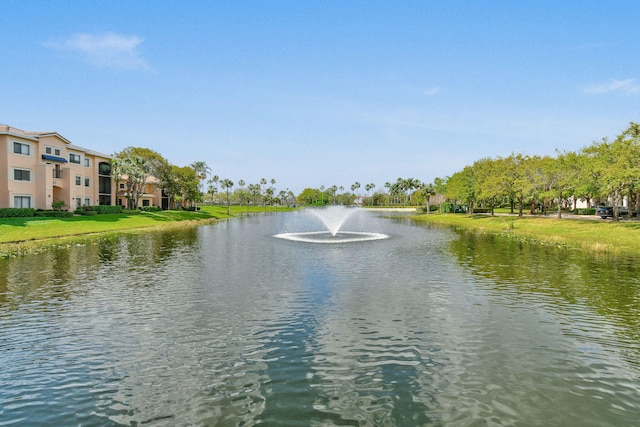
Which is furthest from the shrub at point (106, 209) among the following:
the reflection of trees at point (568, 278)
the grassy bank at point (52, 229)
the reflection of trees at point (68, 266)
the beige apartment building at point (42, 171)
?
the reflection of trees at point (568, 278)

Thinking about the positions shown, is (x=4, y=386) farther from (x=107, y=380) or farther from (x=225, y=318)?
(x=225, y=318)

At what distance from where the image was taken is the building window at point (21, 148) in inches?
2596

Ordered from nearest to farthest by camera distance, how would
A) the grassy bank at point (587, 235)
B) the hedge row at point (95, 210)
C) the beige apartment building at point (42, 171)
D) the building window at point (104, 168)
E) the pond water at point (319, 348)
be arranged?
1. the pond water at point (319, 348)
2. the grassy bank at point (587, 235)
3. the beige apartment building at point (42, 171)
4. the hedge row at point (95, 210)
5. the building window at point (104, 168)

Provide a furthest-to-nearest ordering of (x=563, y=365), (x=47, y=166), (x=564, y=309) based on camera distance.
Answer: (x=47, y=166), (x=564, y=309), (x=563, y=365)

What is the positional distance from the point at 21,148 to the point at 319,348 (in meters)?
77.6

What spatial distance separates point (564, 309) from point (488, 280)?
21.7ft

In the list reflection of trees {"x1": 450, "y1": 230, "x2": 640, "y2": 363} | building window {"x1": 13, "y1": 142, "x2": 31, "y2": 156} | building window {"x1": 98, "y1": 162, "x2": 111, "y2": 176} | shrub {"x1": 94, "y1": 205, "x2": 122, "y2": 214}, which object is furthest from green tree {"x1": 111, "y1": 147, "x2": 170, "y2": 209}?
reflection of trees {"x1": 450, "y1": 230, "x2": 640, "y2": 363}

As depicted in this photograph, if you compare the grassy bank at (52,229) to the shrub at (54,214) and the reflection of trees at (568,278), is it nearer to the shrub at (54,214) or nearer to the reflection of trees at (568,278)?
the shrub at (54,214)

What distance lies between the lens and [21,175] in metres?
67.0

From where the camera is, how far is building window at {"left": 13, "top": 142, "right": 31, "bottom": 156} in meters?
65.9

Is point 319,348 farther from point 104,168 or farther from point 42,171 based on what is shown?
point 104,168

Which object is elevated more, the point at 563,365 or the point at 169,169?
the point at 169,169

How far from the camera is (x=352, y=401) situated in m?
9.66

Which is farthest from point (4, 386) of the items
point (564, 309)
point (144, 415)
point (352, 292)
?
point (564, 309)
